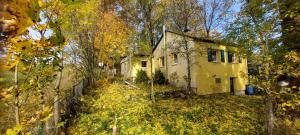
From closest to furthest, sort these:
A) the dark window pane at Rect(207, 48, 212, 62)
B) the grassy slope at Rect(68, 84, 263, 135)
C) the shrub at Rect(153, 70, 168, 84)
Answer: the grassy slope at Rect(68, 84, 263, 135), the dark window pane at Rect(207, 48, 212, 62), the shrub at Rect(153, 70, 168, 84)

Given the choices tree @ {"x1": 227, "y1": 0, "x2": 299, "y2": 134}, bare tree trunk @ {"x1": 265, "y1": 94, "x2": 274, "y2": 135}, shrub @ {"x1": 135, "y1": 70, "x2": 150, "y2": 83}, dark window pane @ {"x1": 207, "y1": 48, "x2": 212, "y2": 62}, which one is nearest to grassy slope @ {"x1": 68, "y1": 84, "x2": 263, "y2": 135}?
bare tree trunk @ {"x1": 265, "y1": 94, "x2": 274, "y2": 135}

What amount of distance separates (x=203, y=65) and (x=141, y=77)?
920 centimetres

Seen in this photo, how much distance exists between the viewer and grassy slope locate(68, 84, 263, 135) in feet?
37.1

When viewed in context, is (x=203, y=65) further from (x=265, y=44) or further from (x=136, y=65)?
(x=265, y=44)

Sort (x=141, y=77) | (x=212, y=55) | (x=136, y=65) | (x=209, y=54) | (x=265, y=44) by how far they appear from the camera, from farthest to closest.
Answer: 1. (x=136, y=65)
2. (x=141, y=77)
3. (x=212, y=55)
4. (x=209, y=54)
5. (x=265, y=44)

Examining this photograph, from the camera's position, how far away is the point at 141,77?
1209 inches

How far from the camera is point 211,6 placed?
37.8 meters

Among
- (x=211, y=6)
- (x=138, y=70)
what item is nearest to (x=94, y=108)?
(x=138, y=70)

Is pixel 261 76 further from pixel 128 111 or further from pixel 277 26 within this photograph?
pixel 128 111

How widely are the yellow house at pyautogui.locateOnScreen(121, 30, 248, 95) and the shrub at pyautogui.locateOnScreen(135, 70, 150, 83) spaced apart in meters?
2.47

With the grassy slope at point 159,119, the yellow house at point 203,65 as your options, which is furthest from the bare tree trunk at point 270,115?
the yellow house at point 203,65

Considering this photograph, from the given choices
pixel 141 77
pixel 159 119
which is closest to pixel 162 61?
pixel 141 77

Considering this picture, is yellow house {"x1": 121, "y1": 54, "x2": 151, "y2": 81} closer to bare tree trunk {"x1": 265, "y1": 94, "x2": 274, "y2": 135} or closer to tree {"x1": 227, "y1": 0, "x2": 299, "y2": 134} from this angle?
tree {"x1": 227, "y1": 0, "x2": 299, "y2": 134}

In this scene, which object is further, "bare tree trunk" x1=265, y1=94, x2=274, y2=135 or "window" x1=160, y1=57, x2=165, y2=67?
"window" x1=160, y1=57, x2=165, y2=67
